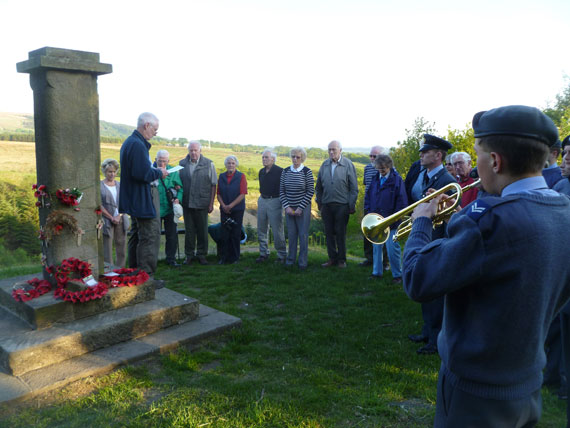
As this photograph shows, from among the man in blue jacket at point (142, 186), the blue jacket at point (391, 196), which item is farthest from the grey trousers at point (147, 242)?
the blue jacket at point (391, 196)

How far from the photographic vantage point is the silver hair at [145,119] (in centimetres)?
559

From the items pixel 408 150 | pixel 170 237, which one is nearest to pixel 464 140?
pixel 408 150

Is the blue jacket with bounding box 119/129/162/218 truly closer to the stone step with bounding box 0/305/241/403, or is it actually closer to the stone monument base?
the stone monument base

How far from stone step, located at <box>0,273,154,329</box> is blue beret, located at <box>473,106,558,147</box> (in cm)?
421

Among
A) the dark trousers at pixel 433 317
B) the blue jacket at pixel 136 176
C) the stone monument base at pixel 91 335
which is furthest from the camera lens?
the blue jacket at pixel 136 176

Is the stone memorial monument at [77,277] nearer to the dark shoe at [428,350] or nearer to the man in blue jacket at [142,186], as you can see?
the man in blue jacket at [142,186]

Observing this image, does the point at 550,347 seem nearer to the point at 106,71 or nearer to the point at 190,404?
the point at 190,404

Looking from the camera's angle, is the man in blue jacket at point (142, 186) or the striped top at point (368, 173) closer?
the man in blue jacket at point (142, 186)

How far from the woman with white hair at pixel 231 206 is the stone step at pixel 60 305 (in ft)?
11.8

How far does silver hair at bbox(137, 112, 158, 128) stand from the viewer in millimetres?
5594

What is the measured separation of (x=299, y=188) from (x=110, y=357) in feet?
15.5

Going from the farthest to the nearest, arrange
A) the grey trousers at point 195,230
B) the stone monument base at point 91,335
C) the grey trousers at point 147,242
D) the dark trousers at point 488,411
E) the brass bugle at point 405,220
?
the grey trousers at point 195,230
the grey trousers at point 147,242
the stone monument base at point 91,335
the brass bugle at point 405,220
the dark trousers at point 488,411

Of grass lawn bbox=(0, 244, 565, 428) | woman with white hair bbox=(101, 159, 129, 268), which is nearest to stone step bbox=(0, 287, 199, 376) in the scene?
grass lawn bbox=(0, 244, 565, 428)

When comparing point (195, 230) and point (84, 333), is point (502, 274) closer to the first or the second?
point (84, 333)
